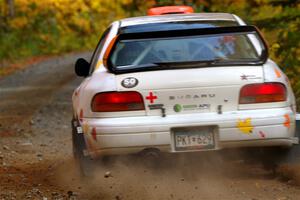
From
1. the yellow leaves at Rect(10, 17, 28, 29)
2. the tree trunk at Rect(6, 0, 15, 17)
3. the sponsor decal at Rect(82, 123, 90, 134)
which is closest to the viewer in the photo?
the sponsor decal at Rect(82, 123, 90, 134)

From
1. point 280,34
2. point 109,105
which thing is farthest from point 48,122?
point 109,105

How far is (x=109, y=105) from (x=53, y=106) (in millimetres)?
8755

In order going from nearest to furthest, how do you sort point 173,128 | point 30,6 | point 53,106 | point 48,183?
point 173,128 < point 48,183 < point 53,106 < point 30,6

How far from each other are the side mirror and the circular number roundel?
1.45m

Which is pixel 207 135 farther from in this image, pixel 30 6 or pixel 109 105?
pixel 30 6

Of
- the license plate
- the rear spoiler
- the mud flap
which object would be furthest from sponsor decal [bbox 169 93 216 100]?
the mud flap

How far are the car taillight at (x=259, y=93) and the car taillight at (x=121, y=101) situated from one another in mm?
873

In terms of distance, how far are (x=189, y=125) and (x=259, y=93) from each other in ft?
2.18

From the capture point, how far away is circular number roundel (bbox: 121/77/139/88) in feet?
20.9

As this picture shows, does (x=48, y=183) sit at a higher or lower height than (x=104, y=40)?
lower

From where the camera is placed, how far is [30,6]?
4000 centimetres

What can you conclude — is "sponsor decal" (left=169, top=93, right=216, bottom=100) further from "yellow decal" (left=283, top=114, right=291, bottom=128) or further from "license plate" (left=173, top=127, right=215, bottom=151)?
"yellow decal" (left=283, top=114, right=291, bottom=128)

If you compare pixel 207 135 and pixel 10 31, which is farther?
pixel 10 31

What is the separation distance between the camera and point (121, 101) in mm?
6375
